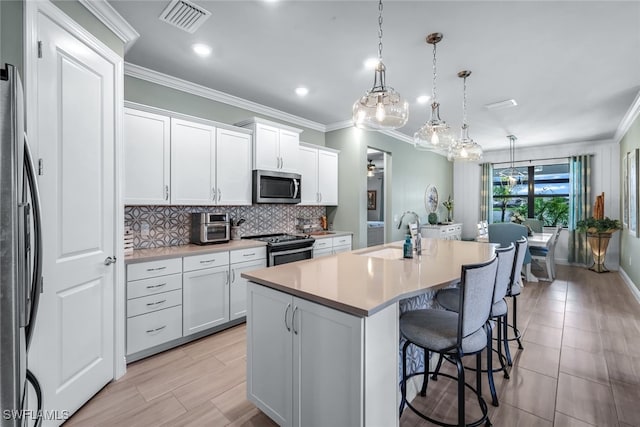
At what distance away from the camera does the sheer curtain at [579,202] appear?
6172 millimetres

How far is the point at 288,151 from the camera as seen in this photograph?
400 centimetres

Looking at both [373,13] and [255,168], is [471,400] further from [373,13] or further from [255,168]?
[255,168]

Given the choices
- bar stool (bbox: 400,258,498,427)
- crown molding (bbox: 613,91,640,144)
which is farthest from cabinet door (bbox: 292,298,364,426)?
crown molding (bbox: 613,91,640,144)

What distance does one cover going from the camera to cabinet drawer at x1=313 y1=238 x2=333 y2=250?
13.5 ft

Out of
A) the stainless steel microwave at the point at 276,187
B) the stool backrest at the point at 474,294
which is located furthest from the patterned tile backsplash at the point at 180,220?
the stool backrest at the point at 474,294

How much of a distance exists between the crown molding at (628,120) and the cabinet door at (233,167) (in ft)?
15.8

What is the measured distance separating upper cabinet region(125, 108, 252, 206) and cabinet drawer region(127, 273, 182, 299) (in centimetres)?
72

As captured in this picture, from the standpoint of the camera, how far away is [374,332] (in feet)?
4.32

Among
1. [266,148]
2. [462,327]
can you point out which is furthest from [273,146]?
[462,327]

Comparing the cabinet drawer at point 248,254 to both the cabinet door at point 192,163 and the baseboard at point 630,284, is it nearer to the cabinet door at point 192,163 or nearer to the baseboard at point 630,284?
the cabinet door at point 192,163

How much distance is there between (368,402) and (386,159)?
15.7ft

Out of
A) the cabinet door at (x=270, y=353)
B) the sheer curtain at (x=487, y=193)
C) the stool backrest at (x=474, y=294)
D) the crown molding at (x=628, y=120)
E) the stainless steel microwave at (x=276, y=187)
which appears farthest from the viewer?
the sheer curtain at (x=487, y=193)

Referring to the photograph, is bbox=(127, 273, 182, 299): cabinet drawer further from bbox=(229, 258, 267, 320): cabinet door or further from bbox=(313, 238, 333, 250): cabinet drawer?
bbox=(313, 238, 333, 250): cabinet drawer

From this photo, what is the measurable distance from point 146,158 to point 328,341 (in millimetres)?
2414
